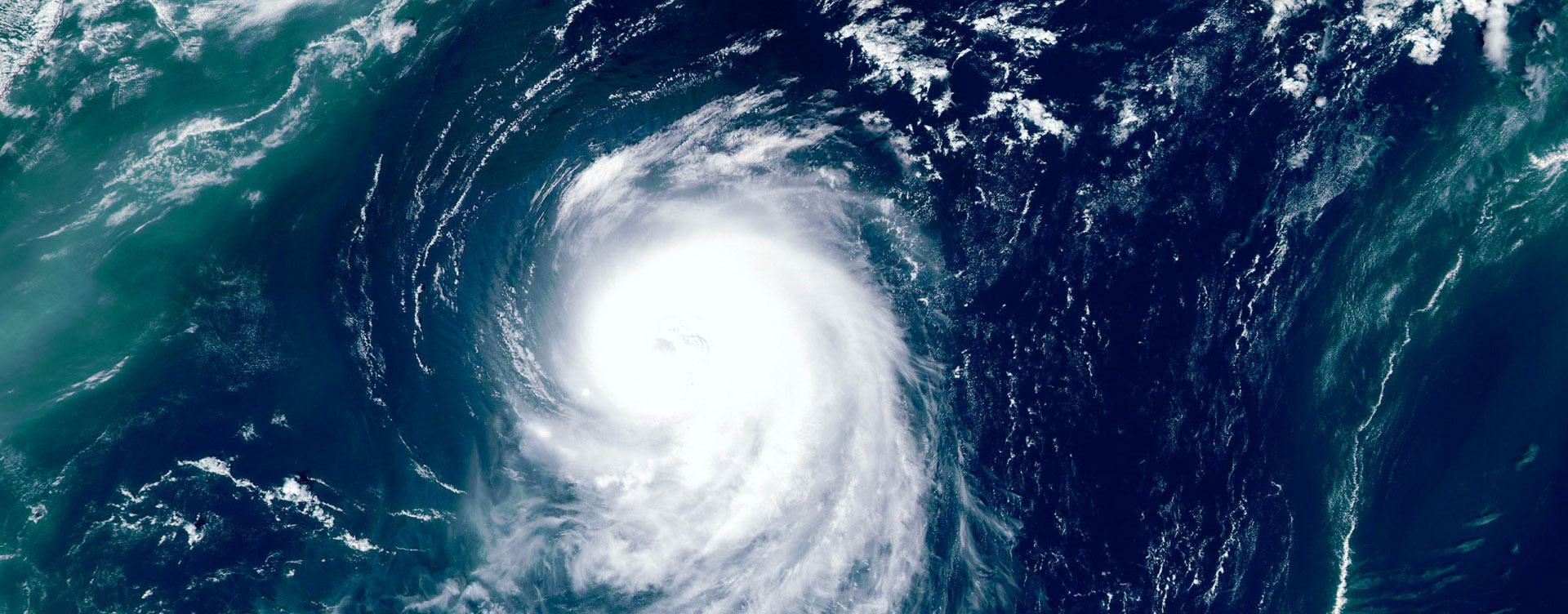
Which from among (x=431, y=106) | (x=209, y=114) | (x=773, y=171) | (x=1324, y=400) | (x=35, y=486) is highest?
(x=209, y=114)

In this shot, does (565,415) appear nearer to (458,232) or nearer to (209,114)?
(458,232)

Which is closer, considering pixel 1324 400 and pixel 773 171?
pixel 1324 400

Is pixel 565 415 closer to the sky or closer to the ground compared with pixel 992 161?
closer to the ground

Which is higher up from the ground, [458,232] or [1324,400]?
[458,232]

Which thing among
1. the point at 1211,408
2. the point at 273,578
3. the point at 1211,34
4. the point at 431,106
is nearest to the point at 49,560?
the point at 273,578

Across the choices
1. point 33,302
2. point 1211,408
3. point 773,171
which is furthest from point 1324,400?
point 33,302

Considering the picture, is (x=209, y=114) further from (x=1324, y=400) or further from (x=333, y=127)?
(x=1324, y=400)
